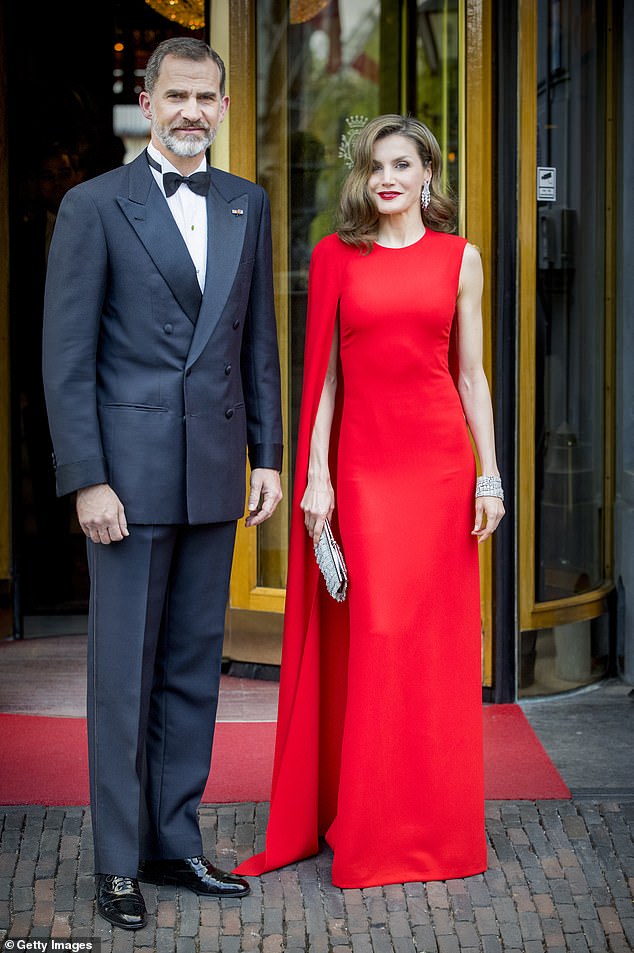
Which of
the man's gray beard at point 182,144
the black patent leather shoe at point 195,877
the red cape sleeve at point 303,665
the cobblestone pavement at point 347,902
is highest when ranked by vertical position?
the man's gray beard at point 182,144

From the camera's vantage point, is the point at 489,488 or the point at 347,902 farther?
the point at 489,488

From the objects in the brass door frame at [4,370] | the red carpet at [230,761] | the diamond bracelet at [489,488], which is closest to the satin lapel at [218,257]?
the diamond bracelet at [489,488]

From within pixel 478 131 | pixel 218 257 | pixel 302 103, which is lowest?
pixel 218 257

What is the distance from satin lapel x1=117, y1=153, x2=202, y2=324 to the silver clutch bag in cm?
73

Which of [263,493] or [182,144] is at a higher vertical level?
[182,144]

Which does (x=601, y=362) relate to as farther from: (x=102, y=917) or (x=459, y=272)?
(x=102, y=917)

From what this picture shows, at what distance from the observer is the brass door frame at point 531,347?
5055mm

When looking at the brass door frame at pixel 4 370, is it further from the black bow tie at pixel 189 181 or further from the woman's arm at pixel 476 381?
the woman's arm at pixel 476 381

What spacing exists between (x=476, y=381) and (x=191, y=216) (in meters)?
0.93

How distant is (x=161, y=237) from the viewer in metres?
3.27

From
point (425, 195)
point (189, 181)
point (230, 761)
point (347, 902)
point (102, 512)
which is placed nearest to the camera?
point (102, 512)

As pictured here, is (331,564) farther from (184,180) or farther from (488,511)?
(184,180)

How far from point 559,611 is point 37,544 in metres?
2.51

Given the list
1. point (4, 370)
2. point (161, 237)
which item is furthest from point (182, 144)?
point (4, 370)
